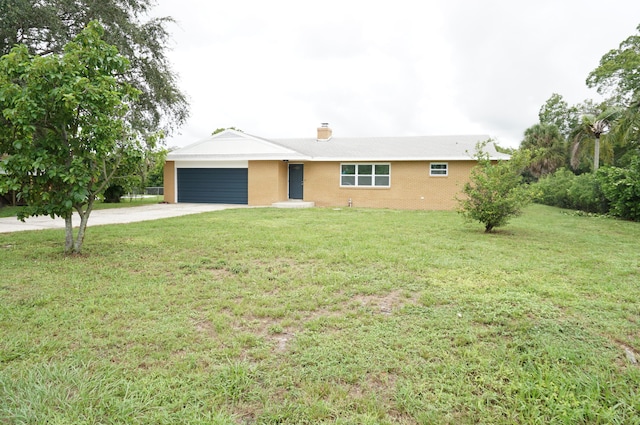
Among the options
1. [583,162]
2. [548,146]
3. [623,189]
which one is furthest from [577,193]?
[583,162]

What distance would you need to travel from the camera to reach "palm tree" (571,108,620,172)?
21469mm

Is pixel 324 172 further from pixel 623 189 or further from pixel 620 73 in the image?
pixel 620 73

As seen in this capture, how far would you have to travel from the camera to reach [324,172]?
19422 mm

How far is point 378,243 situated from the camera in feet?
25.2

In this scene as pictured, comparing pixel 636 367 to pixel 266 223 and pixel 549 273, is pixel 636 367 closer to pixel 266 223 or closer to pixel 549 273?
pixel 549 273

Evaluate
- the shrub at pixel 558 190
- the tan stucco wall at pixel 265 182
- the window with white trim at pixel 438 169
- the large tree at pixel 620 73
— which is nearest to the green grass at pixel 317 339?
the window with white trim at pixel 438 169

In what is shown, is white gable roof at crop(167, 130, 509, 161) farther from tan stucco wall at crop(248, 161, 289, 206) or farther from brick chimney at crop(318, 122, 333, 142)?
brick chimney at crop(318, 122, 333, 142)

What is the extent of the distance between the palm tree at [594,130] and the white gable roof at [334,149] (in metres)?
7.90

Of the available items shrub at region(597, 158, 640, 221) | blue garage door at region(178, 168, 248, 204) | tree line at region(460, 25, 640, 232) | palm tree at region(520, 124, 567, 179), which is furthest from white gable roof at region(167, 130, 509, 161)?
palm tree at region(520, 124, 567, 179)

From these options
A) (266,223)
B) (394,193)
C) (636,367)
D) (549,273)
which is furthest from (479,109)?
(636,367)

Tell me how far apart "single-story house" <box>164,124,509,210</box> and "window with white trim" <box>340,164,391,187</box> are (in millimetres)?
50

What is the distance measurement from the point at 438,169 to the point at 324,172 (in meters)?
5.75

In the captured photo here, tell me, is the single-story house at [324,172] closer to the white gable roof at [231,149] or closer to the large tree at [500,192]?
the white gable roof at [231,149]

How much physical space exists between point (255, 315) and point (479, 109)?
25.3m
